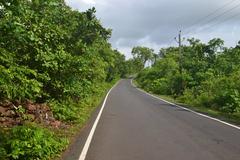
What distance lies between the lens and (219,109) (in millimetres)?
32375

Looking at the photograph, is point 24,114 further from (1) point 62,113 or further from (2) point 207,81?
(2) point 207,81

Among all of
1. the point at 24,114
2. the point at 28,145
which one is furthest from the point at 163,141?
the point at 24,114

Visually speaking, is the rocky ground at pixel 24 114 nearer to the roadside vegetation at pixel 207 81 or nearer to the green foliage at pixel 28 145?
the green foliage at pixel 28 145

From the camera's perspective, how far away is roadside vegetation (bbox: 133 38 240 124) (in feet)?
103

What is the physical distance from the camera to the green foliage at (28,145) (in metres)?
10.6

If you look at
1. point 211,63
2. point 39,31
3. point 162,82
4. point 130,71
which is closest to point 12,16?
point 39,31

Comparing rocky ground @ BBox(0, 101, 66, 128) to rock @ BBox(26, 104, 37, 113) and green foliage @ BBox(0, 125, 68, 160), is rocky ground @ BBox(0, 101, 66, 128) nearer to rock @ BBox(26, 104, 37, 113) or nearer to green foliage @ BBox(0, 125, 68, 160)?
rock @ BBox(26, 104, 37, 113)

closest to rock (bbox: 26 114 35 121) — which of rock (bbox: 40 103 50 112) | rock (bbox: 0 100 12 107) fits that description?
rock (bbox: 0 100 12 107)

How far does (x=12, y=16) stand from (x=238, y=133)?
30.3 feet

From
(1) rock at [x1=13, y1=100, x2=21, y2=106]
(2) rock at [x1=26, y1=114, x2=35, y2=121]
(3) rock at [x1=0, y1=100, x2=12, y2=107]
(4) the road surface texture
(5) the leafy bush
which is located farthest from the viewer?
(5) the leafy bush

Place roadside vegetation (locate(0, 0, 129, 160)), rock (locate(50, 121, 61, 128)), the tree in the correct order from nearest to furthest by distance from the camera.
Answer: roadside vegetation (locate(0, 0, 129, 160)) → rock (locate(50, 121, 61, 128)) → the tree

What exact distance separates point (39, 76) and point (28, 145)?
5546 mm

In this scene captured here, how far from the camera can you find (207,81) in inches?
1673

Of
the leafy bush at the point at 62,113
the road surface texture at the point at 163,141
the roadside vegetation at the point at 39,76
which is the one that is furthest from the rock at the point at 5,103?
the road surface texture at the point at 163,141
